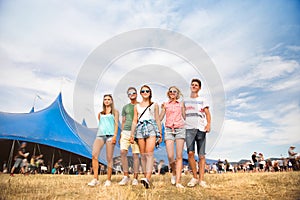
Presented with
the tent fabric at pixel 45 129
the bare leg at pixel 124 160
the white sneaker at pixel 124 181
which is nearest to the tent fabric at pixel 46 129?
the tent fabric at pixel 45 129

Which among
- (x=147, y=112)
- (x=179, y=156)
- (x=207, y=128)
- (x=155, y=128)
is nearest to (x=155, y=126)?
(x=155, y=128)

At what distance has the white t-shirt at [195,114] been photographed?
2.13 m

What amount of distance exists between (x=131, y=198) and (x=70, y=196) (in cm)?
43

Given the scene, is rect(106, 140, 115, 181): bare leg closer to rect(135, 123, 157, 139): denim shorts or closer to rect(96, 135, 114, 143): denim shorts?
rect(96, 135, 114, 143): denim shorts

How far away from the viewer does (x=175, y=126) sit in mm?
2090

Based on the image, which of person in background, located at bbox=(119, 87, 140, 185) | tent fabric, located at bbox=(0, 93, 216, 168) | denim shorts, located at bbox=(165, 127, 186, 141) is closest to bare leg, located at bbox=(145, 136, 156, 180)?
denim shorts, located at bbox=(165, 127, 186, 141)

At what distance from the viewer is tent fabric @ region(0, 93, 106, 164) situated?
4895 millimetres

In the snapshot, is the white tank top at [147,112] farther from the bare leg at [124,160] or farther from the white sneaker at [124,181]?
the white sneaker at [124,181]

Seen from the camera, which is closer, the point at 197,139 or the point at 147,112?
the point at 147,112

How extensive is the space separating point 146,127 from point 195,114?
0.43m

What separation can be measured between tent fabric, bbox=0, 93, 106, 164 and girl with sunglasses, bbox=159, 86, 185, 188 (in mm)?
3063

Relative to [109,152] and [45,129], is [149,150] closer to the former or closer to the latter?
[109,152]

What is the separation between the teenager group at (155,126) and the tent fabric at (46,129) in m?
2.71

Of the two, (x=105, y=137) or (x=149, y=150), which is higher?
(x=105, y=137)
